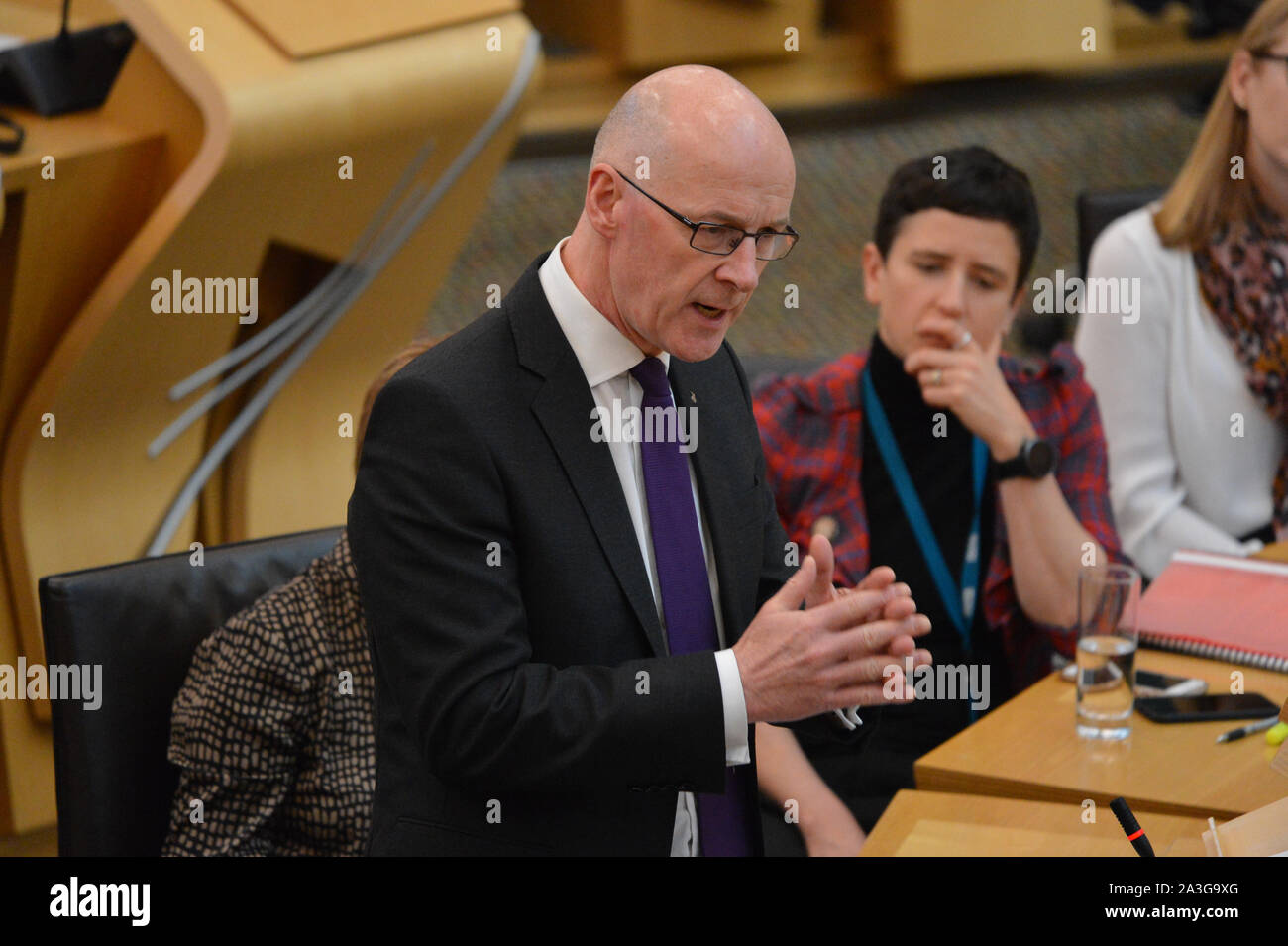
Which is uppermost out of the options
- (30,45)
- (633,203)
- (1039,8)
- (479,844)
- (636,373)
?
(1039,8)

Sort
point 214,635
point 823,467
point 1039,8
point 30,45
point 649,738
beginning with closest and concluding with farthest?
point 649,738
point 214,635
point 823,467
point 30,45
point 1039,8

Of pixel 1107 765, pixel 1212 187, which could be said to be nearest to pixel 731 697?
pixel 1107 765

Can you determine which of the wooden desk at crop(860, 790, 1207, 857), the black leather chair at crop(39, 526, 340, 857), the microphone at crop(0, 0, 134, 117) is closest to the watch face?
the wooden desk at crop(860, 790, 1207, 857)

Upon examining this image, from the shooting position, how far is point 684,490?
157 centimetres

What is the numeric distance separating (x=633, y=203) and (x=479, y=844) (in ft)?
1.95

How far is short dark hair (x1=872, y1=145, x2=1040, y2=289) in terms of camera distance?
7.50 ft

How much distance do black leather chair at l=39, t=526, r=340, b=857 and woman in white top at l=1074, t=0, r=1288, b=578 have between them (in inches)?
62.2

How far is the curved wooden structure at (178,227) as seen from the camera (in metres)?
2.44

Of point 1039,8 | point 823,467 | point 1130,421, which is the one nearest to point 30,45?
point 823,467

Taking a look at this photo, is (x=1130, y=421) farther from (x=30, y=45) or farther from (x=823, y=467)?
(x=30, y=45)

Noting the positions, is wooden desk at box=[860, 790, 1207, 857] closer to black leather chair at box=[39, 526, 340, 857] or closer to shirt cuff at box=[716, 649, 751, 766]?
shirt cuff at box=[716, 649, 751, 766]

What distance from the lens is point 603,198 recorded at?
4.80 feet

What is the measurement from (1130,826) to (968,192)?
3.75ft
